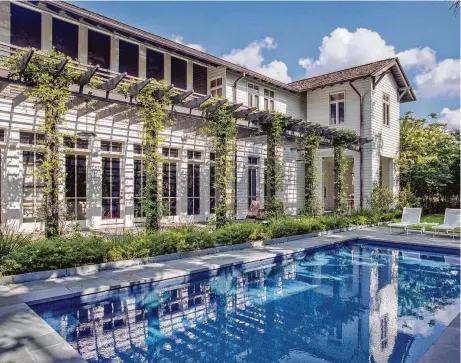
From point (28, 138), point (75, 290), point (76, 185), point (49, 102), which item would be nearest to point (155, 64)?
point (28, 138)

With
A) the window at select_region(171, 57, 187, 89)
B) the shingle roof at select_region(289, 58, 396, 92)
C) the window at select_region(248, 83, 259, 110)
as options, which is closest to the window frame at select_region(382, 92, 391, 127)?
the shingle roof at select_region(289, 58, 396, 92)

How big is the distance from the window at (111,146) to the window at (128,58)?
2.43m

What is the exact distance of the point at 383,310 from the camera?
18.7 ft

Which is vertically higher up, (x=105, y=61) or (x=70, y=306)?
(x=105, y=61)

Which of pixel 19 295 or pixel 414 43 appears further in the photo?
pixel 414 43

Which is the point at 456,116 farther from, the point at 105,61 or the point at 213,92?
the point at 105,61

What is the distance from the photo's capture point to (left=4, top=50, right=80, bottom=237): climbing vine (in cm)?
689

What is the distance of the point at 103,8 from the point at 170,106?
14.8 feet

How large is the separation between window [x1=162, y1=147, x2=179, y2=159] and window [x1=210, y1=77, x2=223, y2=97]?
9.65 feet

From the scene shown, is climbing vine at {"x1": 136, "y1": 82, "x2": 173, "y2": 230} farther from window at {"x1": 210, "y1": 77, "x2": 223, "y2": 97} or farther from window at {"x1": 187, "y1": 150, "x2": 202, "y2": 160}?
window at {"x1": 210, "y1": 77, "x2": 223, "y2": 97}

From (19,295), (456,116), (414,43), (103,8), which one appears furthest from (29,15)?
(456,116)

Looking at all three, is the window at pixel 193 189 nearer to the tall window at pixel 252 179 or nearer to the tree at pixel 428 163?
the tall window at pixel 252 179

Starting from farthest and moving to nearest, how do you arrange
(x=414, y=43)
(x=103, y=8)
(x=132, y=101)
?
1. (x=414, y=43)
2. (x=103, y=8)
3. (x=132, y=101)

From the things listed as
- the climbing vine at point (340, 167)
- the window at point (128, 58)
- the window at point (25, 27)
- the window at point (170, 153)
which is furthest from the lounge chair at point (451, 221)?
the window at point (25, 27)
